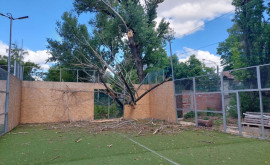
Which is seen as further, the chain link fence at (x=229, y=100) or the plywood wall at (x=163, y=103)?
the plywood wall at (x=163, y=103)

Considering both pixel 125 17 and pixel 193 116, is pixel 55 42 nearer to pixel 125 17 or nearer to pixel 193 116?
pixel 125 17

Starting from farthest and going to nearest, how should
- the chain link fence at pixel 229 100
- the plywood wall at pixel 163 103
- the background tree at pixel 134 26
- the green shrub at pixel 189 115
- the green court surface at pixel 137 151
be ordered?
the background tree at pixel 134 26, the plywood wall at pixel 163 103, the green shrub at pixel 189 115, the chain link fence at pixel 229 100, the green court surface at pixel 137 151

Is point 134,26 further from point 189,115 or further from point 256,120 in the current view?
point 256,120

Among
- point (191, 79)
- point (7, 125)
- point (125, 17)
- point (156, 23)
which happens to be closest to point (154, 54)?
point (156, 23)

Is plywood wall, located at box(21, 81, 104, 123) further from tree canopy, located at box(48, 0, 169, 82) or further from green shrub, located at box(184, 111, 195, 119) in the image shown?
green shrub, located at box(184, 111, 195, 119)

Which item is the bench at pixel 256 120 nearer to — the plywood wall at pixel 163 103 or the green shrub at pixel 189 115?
the green shrub at pixel 189 115

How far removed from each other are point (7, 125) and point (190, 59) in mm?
23821

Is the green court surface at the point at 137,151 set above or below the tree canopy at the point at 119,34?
below

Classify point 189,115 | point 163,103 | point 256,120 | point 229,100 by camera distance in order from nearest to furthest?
point 256,120
point 229,100
point 189,115
point 163,103

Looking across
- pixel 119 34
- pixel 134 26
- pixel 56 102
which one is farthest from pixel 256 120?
pixel 119 34

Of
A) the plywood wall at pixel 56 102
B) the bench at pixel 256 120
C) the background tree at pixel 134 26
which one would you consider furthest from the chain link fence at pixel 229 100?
the background tree at pixel 134 26

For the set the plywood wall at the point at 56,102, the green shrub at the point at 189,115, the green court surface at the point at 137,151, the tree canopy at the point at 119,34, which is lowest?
the green court surface at the point at 137,151

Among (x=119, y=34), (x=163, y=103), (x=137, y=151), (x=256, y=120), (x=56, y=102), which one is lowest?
(x=137, y=151)

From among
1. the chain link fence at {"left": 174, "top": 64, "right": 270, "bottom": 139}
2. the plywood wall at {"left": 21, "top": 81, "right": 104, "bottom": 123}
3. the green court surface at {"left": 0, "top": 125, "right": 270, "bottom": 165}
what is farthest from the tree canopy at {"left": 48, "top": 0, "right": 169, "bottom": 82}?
the green court surface at {"left": 0, "top": 125, "right": 270, "bottom": 165}
